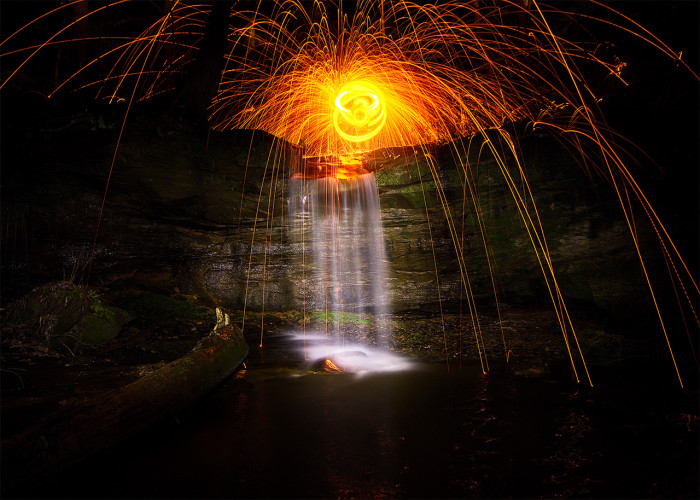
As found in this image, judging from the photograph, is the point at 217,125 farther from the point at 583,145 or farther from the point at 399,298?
the point at 583,145

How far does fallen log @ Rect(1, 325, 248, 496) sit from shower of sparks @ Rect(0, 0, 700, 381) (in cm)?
532

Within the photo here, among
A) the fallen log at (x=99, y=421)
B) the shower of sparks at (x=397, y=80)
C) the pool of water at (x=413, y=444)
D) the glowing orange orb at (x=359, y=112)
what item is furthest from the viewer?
the glowing orange orb at (x=359, y=112)

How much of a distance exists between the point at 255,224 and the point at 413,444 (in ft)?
19.3

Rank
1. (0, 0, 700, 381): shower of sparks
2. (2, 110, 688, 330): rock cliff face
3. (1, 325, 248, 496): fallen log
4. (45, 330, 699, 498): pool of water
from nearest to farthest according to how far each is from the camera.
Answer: (1, 325, 248, 496): fallen log < (45, 330, 699, 498): pool of water < (2, 110, 688, 330): rock cliff face < (0, 0, 700, 381): shower of sparks

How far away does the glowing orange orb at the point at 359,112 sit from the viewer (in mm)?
8828

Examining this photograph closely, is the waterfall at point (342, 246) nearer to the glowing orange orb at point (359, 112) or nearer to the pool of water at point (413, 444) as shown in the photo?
the glowing orange orb at point (359, 112)

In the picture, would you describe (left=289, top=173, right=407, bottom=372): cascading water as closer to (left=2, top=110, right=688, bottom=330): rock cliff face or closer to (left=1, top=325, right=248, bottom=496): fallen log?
(left=2, top=110, right=688, bottom=330): rock cliff face

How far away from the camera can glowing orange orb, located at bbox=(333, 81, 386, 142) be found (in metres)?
8.83

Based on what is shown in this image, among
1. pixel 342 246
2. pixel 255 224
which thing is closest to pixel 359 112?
pixel 342 246

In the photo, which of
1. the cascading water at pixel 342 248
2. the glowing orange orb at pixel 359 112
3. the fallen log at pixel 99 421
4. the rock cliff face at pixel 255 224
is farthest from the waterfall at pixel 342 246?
the fallen log at pixel 99 421

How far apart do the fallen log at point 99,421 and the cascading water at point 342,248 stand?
4.39 m

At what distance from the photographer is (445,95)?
886 cm

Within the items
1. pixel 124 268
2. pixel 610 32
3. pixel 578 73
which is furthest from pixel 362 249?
pixel 610 32

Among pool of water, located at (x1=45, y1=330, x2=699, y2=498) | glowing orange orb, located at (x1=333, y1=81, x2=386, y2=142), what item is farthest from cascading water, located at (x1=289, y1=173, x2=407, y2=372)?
pool of water, located at (x1=45, y1=330, x2=699, y2=498)
